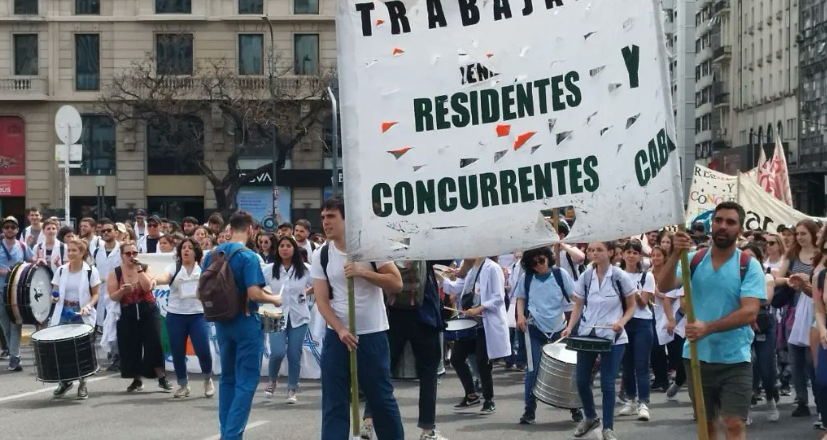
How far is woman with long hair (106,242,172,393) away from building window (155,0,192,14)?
133ft

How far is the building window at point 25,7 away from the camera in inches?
2138

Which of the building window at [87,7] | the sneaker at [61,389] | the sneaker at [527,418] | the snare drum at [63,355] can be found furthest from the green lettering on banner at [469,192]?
the building window at [87,7]

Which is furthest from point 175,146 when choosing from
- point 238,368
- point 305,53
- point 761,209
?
point 238,368

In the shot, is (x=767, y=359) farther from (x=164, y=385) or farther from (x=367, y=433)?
(x=164, y=385)

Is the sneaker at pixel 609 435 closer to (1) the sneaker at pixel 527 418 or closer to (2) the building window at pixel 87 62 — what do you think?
(1) the sneaker at pixel 527 418

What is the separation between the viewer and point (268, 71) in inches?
2077

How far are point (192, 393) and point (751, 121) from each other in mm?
64692

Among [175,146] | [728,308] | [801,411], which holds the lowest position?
[801,411]

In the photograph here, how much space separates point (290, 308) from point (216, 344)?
113 inches

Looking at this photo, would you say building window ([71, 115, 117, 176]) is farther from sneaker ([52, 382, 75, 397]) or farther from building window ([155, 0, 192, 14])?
sneaker ([52, 382, 75, 397])

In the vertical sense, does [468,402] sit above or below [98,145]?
below

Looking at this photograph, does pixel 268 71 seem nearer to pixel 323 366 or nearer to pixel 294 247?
pixel 294 247

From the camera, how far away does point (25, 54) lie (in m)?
54.2

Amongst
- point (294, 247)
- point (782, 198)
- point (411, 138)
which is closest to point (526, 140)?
point (411, 138)
